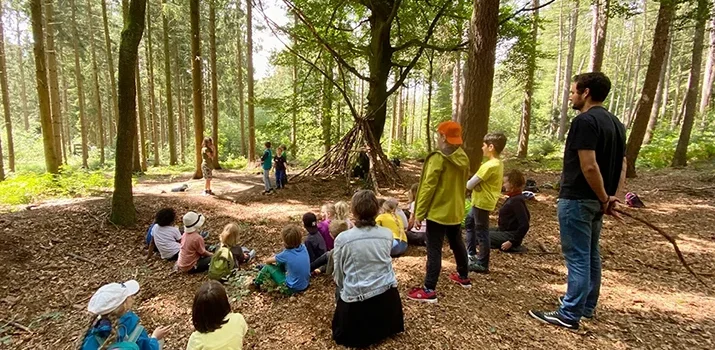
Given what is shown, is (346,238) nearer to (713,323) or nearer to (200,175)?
(713,323)

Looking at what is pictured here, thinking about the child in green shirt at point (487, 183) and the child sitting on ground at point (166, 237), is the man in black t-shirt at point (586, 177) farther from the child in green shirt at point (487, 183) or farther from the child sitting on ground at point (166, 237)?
the child sitting on ground at point (166, 237)

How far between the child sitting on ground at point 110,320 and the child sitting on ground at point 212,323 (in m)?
0.42

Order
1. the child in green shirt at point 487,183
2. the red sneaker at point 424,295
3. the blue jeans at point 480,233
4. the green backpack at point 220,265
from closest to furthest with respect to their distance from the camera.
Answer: the red sneaker at point 424,295, the child in green shirt at point 487,183, the blue jeans at point 480,233, the green backpack at point 220,265

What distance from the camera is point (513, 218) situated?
477 cm

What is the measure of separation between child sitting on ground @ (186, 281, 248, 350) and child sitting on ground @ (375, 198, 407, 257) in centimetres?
247

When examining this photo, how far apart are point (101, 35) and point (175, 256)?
2182 centimetres

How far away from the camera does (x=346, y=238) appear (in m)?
2.71

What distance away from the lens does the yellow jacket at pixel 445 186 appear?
121 inches

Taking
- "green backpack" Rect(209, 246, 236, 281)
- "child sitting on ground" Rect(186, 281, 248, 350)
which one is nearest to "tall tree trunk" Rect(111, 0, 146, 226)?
"green backpack" Rect(209, 246, 236, 281)

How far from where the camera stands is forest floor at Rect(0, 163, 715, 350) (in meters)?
2.87

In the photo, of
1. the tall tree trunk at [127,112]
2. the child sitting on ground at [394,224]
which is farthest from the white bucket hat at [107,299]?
the tall tree trunk at [127,112]

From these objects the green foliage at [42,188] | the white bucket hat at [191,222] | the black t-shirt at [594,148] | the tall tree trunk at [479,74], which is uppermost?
the tall tree trunk at [479,74]

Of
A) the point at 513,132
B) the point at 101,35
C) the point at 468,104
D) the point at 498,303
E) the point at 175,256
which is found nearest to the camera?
the point at 498,303

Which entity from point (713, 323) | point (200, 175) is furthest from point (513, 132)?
point (713, 323)
